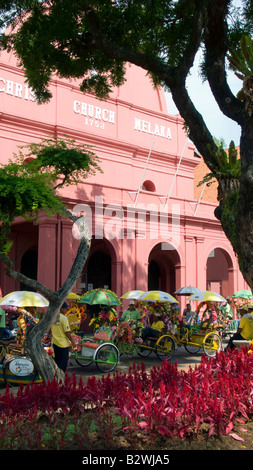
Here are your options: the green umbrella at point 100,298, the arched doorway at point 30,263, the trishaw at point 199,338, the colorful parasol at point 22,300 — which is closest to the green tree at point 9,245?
the colorful parasol at point 22,300

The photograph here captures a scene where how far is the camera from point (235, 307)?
22453mm

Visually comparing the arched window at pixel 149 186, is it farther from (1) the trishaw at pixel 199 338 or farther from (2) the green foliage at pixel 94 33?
(2) the green foliage at pixel 94 33

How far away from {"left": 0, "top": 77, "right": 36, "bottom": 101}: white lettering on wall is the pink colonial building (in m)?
0.04

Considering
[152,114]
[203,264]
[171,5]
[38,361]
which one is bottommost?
[38,361]

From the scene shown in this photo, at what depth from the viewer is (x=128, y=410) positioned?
4.63m

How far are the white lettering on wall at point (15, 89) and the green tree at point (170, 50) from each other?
8673 mm

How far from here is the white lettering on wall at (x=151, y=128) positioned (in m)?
24.4

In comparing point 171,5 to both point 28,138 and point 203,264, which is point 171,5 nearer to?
point 28,138

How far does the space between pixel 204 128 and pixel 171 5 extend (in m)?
3.72

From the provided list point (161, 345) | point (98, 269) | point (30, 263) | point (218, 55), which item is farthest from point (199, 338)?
point (30, 263)

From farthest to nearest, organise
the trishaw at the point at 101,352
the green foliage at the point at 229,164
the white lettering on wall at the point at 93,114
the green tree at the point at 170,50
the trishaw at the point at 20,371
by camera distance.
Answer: the white lettering on wall at the point at 93,114, the trishaw at the point at 101,352, the trishaw at the point at 20,371, the green foliage at the point at 229,164, the green tree at the point at 170,50

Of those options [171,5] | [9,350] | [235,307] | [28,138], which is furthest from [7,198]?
[235,307]

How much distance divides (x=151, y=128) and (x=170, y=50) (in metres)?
13.9
